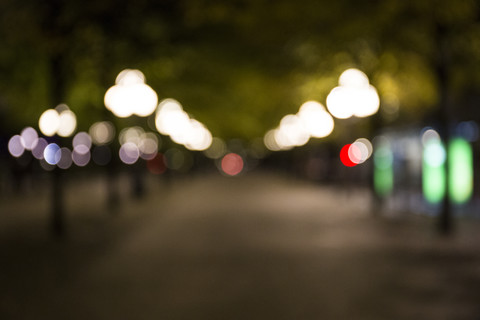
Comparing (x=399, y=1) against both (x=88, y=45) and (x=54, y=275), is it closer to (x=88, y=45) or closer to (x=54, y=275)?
(x=88, y=45)

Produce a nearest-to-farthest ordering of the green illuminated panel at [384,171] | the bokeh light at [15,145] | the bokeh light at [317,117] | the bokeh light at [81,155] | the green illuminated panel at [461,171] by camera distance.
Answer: the green illuminated panel at [461,171], the bokeh light at [317,117], the green illuminated panel at [384,171], the bokeh light at [15,145], the bokeh light at [81,155]

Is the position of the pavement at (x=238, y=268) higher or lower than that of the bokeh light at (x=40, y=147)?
lower

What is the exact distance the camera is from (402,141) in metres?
25.4

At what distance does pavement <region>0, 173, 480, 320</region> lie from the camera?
7.37m

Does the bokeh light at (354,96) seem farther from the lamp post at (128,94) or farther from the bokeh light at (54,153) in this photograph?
the bokeh light at (54,153)

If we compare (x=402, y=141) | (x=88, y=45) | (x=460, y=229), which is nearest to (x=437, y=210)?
(x=460, y=229)

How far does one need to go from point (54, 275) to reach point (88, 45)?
15.9ft

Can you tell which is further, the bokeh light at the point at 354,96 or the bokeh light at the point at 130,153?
the bokeh light at the point at 130,153

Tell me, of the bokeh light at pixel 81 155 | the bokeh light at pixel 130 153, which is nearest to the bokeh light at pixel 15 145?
the bokeh light at pixel 130 153

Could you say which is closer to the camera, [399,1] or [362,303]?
[362,303]

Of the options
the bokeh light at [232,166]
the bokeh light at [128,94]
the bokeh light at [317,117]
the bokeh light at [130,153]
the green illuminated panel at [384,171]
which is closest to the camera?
the bokeh light at [128,94]

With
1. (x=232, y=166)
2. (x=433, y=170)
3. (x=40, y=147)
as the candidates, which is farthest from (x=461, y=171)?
(x=232, y=166)

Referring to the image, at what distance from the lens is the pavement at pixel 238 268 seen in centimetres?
737

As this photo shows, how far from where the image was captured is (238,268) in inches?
398
